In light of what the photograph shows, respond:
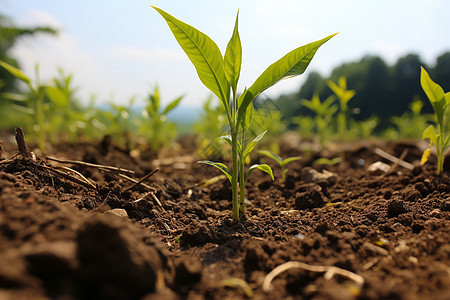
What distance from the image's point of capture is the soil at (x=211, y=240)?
0.82 m

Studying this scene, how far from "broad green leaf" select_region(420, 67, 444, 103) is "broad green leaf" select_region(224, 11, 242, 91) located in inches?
59.3

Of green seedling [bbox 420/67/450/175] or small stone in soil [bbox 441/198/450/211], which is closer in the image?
small stone in soil [bbox 441/198/450/211]

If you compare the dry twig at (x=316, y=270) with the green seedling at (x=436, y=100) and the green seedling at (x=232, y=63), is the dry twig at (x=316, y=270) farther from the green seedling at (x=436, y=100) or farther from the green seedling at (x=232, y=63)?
the green seedling at (x=436, y=100)

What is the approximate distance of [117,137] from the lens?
13.4ft

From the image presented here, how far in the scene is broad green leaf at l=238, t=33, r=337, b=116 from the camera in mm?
1495

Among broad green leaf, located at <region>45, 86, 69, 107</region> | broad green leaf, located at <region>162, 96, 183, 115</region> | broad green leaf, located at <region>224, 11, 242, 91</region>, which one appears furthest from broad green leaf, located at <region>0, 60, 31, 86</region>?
broad green leaf, located at <region>224, 11, 242, 91</region>

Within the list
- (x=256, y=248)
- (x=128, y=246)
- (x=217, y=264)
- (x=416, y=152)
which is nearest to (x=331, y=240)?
(x=256, y=248)

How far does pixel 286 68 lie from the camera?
4.94ft

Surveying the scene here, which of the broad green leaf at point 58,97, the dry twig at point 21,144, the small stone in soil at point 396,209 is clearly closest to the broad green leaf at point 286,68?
the small stone in soil at point 396,209

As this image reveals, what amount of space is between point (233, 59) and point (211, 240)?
3.14 feet

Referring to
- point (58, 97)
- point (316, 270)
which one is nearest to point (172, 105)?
point (58, 97)

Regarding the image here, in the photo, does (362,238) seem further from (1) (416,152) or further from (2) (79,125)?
(2) (79,125)

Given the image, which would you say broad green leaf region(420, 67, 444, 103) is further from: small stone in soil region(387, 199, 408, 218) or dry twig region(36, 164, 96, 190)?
dry twig region(36, 164, 96, 190)

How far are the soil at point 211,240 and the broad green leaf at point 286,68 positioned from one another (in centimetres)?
76
